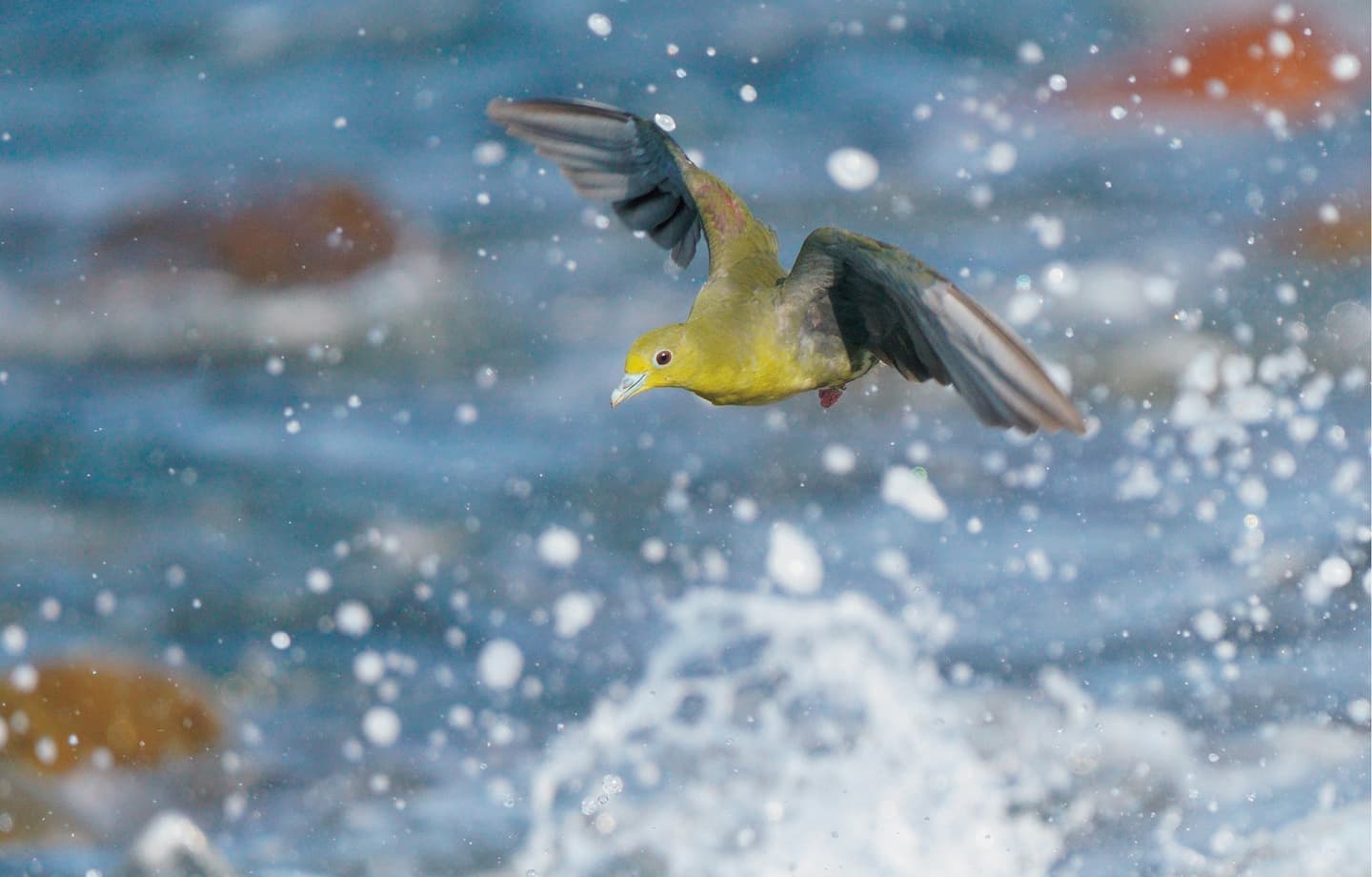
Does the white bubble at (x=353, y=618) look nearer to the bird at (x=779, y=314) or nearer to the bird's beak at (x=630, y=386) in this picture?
the bird at (x=779, y=314)

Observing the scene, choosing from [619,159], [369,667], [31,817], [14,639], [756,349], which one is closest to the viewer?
[756,349]

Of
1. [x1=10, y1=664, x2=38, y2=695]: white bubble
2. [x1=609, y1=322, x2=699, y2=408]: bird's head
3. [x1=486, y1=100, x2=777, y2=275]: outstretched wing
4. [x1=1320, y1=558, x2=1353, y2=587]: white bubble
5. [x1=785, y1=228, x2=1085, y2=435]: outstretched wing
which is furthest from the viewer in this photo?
[x1=10, y1=664, x2=38, y2=695]: white bubble

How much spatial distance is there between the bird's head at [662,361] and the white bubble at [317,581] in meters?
3.11

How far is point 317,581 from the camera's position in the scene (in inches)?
196

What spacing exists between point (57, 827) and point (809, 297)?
3.55 meters

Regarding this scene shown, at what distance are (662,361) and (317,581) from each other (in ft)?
10.4

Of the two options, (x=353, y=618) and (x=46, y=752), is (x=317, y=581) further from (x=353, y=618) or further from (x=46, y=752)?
(x=46, y=752)

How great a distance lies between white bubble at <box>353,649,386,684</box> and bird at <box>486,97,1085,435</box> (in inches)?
101

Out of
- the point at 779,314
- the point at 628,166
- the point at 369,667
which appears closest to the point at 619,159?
the point at 628,166

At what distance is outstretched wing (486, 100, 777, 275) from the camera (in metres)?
2.59

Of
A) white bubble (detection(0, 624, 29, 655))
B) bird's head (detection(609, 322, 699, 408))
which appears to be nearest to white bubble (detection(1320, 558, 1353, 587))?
bird's head (detection(609, 322, 699, 408))

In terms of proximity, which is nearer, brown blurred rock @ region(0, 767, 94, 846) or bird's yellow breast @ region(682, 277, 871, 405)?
bird's yellow breast @ region(682, 277, 871, 405)

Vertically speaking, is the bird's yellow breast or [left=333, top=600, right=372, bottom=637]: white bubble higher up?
the bird's yellow breast

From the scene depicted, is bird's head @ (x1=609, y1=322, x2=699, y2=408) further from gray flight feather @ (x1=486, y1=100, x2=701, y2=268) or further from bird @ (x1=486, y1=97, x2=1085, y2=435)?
gray flight feather @ (x1=486, y1=100, x2=701, y2=268)
